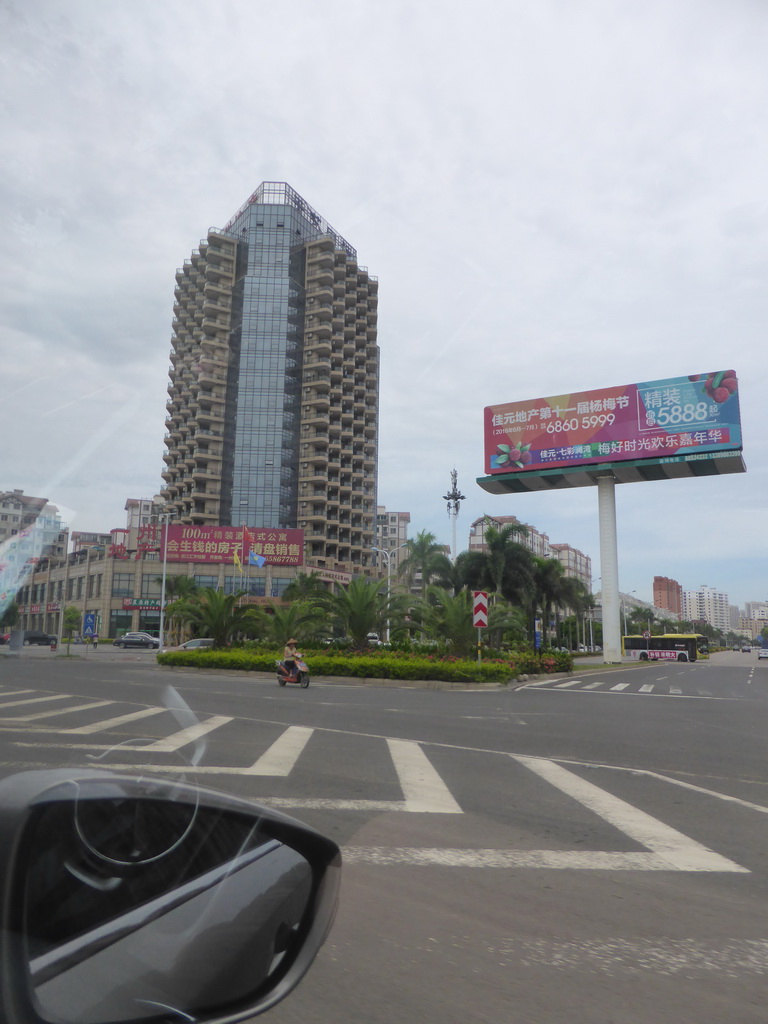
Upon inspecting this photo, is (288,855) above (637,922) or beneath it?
above

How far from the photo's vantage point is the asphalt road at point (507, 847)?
9.53 feet

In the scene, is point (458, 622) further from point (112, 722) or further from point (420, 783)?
point (420, 783)

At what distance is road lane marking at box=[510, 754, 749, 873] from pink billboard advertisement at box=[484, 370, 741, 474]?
38110 millimetres

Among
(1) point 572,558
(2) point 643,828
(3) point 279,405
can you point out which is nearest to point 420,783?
(2) point 643,828

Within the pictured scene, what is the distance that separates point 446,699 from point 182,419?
68.0 meters

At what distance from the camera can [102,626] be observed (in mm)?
69688

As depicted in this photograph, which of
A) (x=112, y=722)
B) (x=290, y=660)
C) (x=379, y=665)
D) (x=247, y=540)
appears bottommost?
(x=112, y=722)

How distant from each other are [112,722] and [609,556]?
4154 centimetres

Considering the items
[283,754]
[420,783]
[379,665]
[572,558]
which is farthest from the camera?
[572,558]

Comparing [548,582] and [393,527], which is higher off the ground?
[393,527]

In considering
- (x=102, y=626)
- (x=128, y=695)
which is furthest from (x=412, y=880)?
(x=102, y=626)

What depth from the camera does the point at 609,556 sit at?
4838cm

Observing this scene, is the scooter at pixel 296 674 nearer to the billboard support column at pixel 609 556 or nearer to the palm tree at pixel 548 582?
the billboard support column at pixel 609 556

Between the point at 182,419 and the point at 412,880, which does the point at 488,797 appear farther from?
the point at 182,419
